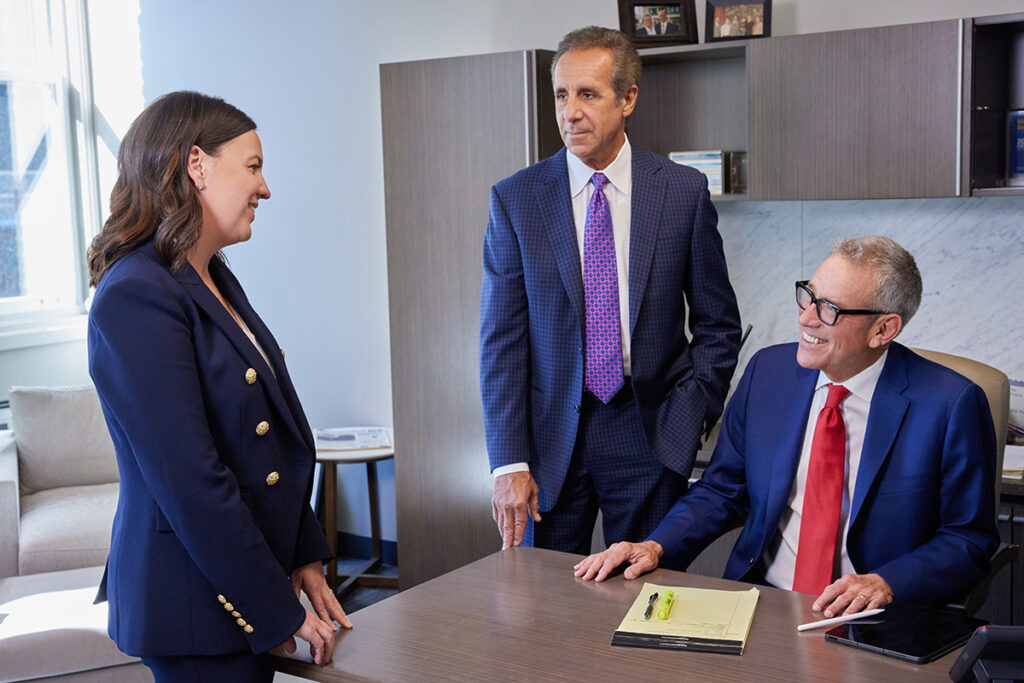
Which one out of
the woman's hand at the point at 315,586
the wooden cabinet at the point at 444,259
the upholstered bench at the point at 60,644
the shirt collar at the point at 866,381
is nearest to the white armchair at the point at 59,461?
the upholstered bench at the point at 60,644

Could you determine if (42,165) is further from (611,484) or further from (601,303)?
(611,484)

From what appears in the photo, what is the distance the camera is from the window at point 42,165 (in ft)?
16.4

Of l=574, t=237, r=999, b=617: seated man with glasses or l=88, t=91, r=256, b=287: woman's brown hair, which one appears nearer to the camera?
l=88, t=91, r=256, b=287: woman's brown hair

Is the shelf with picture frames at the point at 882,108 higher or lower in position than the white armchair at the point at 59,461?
higher

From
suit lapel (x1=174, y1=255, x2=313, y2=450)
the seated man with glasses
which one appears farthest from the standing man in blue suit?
suit lapel (x1=174, y1=255, x2=313, y2=450)

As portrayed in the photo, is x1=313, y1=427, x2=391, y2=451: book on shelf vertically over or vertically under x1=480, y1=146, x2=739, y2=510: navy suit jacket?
under

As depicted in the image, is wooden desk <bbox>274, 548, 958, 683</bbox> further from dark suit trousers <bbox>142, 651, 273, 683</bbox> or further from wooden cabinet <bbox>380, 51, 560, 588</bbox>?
wooden cabinet <bbox>380, 51, 560, 588</bbox>

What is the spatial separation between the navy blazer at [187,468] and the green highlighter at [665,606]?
55cm

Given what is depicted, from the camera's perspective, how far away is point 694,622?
162 centimetres

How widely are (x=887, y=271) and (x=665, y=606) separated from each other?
2.71 feet

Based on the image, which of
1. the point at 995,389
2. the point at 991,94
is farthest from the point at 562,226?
the point at 991,94

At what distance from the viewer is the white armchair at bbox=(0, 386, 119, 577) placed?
3.77 meters

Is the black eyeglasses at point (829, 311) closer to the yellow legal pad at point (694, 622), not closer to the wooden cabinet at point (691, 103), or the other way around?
the yellow legal pad at point (694, 622)

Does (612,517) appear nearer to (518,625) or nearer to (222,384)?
(518,625)
